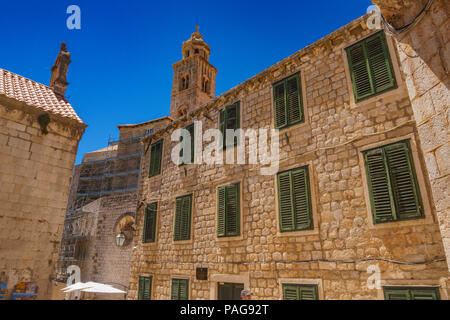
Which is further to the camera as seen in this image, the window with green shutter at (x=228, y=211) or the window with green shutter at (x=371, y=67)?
the window with green shutter at (x=228, y=211)

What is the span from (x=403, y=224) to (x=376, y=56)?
3.85m

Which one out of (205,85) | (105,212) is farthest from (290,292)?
(205,85)

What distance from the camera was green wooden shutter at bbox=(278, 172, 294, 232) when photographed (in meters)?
7.23

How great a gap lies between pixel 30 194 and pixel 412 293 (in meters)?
9.79

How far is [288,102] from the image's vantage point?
8234 millimetres

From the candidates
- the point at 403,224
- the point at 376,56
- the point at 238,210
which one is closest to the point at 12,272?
the point at 238,210

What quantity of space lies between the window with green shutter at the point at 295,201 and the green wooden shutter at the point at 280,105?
153cm

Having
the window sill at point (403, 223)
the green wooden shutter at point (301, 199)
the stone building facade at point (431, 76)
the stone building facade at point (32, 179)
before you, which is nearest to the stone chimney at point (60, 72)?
the stone building facade at point (32, 179)

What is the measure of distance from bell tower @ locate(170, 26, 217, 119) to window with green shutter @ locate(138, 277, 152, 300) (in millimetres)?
26618

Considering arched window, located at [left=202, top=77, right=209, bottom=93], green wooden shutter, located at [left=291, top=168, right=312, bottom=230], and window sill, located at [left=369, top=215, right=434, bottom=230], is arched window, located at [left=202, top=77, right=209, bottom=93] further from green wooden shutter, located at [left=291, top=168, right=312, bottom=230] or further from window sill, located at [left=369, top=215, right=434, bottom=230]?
window sill, located at [left=369, top=215, right=434, bottom=230]

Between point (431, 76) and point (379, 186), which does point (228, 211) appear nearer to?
point (379, 186)

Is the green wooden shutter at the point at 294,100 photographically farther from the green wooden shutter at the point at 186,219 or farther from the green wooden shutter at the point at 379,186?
the green wooden shutter at the point at 186,219

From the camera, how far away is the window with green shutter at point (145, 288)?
10.4 meters

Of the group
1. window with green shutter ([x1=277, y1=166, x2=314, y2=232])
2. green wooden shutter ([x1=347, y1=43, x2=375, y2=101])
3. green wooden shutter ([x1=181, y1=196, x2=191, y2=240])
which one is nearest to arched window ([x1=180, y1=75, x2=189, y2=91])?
green wooden shutter ([x1=181, y1=196, x2=191, y2=240])
